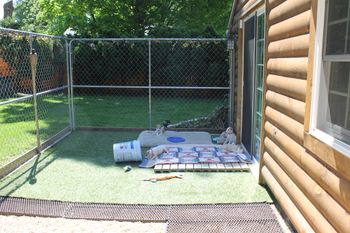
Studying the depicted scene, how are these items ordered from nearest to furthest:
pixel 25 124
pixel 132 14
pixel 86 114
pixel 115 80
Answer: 1. pixel 25 124
2. pixel 86 114
3. pixel 115 80
4. pixel 132 14

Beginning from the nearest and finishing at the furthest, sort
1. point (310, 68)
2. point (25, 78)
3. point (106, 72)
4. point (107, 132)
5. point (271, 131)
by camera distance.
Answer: point (310, 68) → point (271, 131) → point (107, 132) → point (25, 78) → point (106, 72)

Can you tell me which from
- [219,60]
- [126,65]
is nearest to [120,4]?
[126,65]

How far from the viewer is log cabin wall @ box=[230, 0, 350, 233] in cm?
213

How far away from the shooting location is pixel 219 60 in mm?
11523

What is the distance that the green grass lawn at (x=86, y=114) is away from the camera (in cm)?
651

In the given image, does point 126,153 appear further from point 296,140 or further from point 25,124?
point 25,124

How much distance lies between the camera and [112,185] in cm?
430

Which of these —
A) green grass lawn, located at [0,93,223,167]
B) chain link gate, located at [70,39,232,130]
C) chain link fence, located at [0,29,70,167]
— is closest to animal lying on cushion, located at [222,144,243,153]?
green grass lawn, located at [0,93,223,167]

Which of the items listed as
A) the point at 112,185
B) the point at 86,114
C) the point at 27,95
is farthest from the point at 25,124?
the point at 112,185

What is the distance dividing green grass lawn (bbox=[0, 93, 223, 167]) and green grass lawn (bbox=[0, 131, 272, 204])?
0.72 meters

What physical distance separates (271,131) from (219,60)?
7.99m

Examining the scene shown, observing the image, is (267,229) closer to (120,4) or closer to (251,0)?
(251,0)

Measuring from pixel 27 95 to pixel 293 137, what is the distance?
22.8 feet

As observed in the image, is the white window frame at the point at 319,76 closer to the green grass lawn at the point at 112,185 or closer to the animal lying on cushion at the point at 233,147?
the green grass lawn at the point at 112,185
